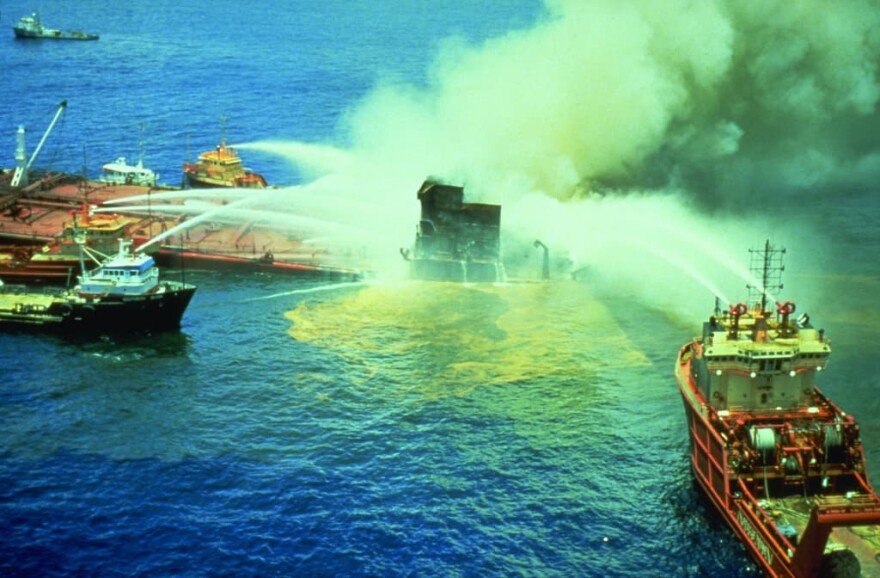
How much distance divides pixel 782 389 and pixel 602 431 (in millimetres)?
14759

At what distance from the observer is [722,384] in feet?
229

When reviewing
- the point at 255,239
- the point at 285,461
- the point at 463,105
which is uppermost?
the point at 463,105

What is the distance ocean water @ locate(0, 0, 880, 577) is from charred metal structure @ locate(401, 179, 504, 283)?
3.38 metres

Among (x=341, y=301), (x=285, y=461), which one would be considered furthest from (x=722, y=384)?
(x=341, y=301)

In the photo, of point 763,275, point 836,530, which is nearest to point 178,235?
point 763,275

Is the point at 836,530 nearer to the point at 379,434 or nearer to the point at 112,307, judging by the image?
the point at 379,434

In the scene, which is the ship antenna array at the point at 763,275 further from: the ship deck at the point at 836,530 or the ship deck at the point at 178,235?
the ship deck at the point at 178,235

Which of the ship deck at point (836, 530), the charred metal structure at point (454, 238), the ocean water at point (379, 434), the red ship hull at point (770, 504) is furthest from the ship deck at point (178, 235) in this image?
the ship deck at point (836, 530)

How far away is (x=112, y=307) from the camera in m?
99.3

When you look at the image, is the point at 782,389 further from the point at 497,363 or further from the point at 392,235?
the point at 392,235

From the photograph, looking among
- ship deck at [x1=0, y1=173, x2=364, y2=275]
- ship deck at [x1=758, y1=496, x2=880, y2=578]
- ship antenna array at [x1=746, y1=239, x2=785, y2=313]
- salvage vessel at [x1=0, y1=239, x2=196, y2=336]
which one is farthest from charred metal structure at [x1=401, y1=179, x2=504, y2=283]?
ship deck at [x1=758, y1=496, x2=880, y2=578]

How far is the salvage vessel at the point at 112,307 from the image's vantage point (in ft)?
327

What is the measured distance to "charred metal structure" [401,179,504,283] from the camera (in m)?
116

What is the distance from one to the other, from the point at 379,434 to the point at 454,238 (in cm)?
4265
